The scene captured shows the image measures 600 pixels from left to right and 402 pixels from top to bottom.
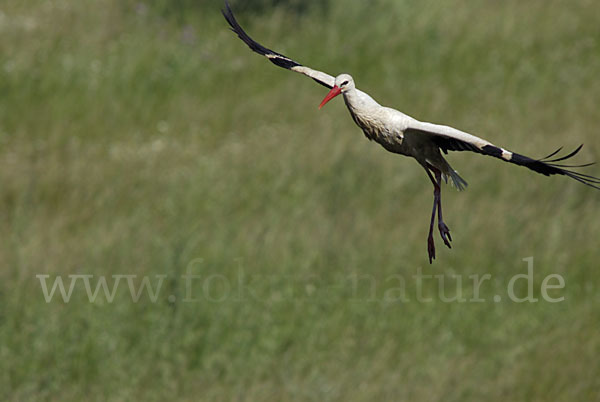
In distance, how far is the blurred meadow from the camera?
11547 millimetres

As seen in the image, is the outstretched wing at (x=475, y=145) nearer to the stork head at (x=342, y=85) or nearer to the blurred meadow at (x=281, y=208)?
the stork head at (x=342, y=85)

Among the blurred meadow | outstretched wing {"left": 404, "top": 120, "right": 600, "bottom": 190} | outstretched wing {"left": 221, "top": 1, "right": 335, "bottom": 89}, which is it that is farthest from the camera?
the blurred meadow

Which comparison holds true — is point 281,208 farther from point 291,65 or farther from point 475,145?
point 475,145

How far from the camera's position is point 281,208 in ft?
44.7

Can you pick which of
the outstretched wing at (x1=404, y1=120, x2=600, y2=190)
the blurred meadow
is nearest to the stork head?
the outstretched wing at (x1=404, y1=120, x2=600, y2=190)

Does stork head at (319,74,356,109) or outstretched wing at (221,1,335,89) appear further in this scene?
outstretched wing at (221,1,335,89)

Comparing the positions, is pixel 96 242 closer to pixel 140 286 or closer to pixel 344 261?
pixel 140 286

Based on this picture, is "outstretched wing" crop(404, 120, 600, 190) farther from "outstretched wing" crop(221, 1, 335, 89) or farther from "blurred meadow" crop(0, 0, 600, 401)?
"blurred meadow" crop(0, 0, 600, 401)

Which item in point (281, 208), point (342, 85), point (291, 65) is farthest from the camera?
point (281, 208)

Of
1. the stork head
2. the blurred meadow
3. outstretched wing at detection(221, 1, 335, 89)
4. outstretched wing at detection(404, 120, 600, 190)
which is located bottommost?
outstretched wing at detection(404, 120, 600, 190)

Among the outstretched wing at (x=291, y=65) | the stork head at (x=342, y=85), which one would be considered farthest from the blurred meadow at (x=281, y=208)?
the stork head at (x=342, y=85)

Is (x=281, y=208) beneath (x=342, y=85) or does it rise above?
above

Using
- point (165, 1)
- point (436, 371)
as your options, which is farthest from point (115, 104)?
point (436, 371)

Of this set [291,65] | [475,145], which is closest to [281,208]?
[291,65]
